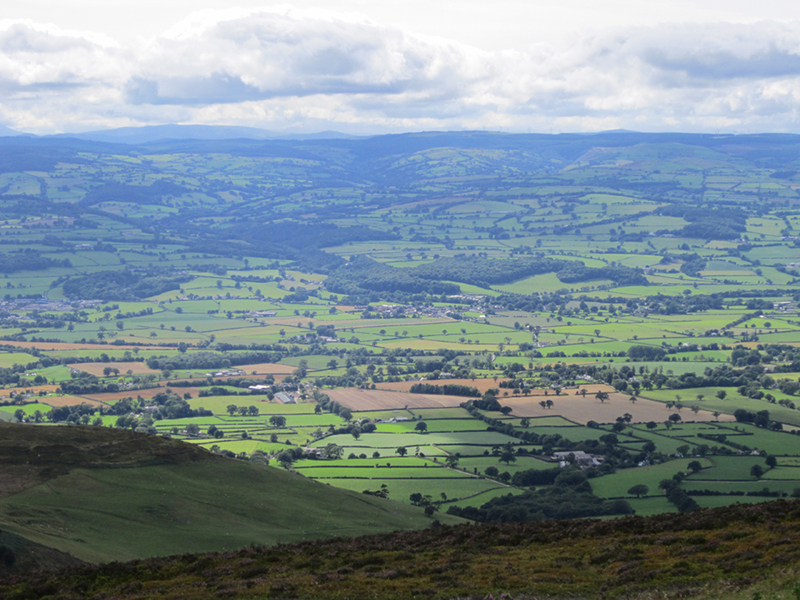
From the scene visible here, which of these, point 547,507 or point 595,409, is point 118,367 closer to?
point 595,409

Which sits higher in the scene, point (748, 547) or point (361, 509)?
point (748, 547)

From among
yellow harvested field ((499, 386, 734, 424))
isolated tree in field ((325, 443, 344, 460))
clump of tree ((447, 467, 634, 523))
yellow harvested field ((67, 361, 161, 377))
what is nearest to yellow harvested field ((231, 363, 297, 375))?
yellow harvested field ((67, 361, 161, 377))

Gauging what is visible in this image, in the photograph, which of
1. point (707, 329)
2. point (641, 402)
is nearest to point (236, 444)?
point (641, 402)

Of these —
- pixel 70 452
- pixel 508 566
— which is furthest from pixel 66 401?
pixel 508 566

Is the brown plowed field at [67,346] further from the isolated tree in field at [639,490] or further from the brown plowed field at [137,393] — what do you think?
the isolated tree in field at [639,490]

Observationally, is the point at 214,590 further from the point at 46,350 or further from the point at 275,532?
the point at 46,350
